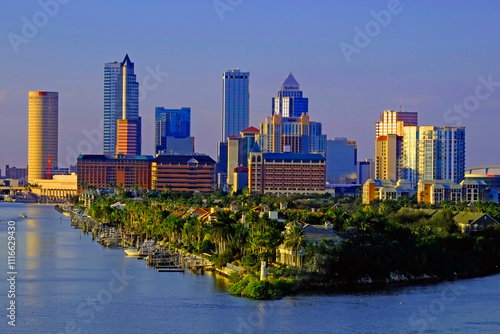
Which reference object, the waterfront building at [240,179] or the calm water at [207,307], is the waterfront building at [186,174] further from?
the calm water at [207,307]

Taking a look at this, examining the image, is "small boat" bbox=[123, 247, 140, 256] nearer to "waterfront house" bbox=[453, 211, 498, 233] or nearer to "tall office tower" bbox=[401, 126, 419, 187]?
"waterfront house" bbox=[453, 211, 498, 233]

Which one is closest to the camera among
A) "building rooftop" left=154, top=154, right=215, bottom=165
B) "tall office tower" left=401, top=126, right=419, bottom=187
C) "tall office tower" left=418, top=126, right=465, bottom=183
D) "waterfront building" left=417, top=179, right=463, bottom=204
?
"waterfront building" left=417, top=179, right=463, bottom=204

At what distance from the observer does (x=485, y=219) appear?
73.1m

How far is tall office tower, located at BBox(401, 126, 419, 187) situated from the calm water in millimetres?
119921

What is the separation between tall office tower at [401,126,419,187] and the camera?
17650 cm

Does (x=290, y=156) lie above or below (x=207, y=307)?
above

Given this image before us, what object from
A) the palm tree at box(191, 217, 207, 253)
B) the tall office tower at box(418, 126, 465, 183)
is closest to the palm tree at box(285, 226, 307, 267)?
the palm tree at box(191, 217, 207, 253)

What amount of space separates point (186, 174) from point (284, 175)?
64.9 ft

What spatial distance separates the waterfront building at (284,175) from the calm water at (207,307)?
107894mm

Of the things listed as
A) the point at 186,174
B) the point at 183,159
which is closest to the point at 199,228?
the point at 186,174

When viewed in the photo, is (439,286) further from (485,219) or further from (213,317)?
(485,219)

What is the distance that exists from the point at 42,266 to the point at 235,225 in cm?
1169

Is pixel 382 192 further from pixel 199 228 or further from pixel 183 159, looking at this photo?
pixel 199 228

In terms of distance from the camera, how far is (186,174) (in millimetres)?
178375
